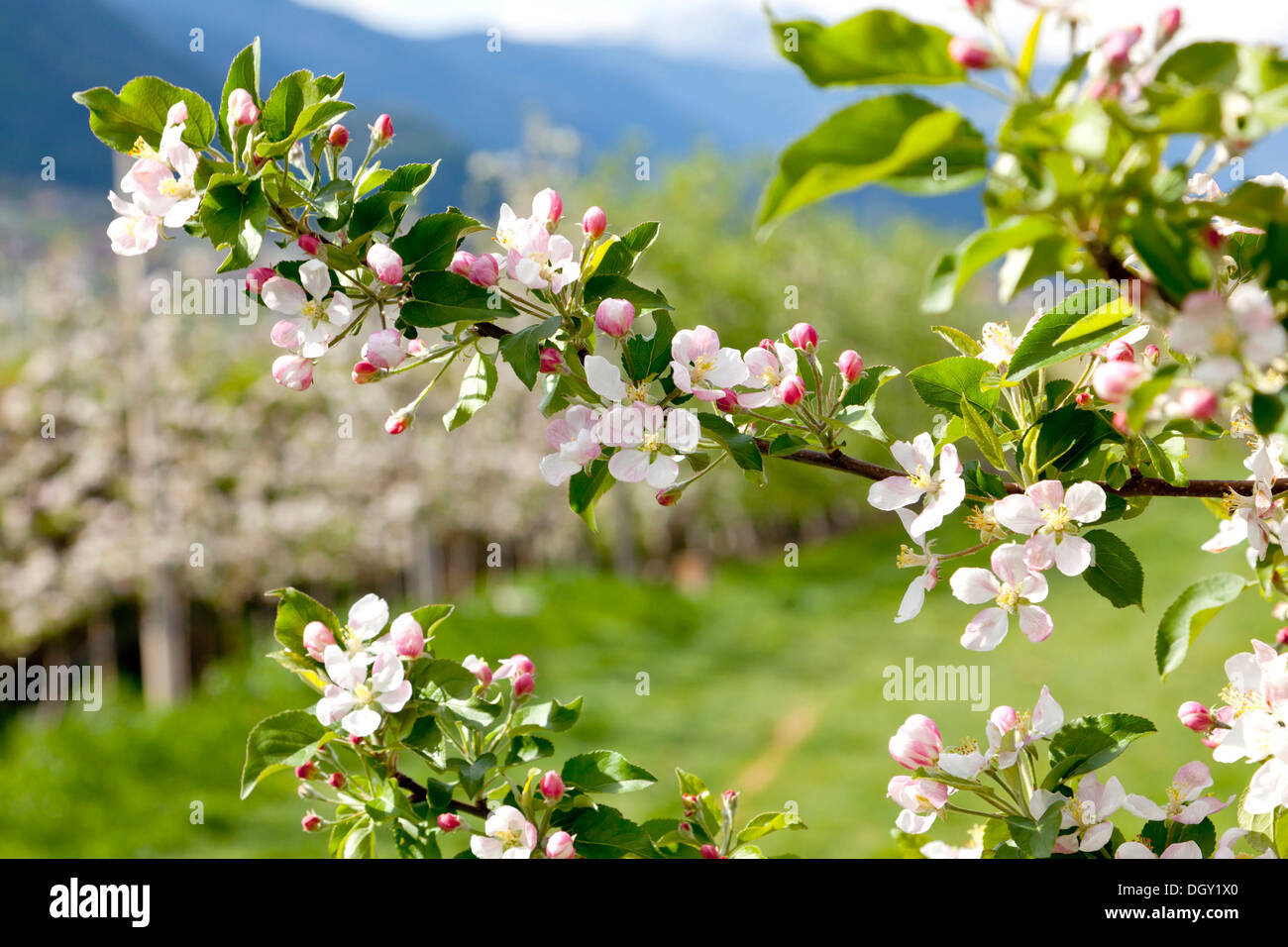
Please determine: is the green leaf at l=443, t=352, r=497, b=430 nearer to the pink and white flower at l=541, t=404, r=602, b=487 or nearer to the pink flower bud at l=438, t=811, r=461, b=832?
the pink and white flower at l=541, t=404, r=602, b=487

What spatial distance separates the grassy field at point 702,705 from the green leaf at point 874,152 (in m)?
3.51

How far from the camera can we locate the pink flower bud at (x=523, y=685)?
1121 millimetres

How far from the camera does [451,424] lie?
1.09m

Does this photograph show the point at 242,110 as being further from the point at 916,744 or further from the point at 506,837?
the point at 916,744

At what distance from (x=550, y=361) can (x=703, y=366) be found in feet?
0.53

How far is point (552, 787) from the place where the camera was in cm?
102

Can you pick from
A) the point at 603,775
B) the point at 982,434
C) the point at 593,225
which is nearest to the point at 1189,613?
the point at 982,434

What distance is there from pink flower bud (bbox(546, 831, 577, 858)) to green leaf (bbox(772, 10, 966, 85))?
72 cm

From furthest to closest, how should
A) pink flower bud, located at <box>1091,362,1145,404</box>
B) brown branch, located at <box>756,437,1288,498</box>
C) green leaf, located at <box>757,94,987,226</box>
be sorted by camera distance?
1. brown branch, located at <box>756,437,1288,498</box>
2. pink flower bud, located at <box>1091,362,1145,404</box>
3. green leaf, located at <box>757,94,987,226</box>

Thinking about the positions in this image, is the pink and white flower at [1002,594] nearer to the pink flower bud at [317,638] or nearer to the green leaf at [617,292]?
the green leaf at [617,292]

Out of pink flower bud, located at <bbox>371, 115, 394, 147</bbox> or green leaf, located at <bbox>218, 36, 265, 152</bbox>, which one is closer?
green leaf, located at <bbox>218, 36, 265, 152</bbox>

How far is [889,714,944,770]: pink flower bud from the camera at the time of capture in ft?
3.28

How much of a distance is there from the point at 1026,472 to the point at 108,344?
794 centimetres

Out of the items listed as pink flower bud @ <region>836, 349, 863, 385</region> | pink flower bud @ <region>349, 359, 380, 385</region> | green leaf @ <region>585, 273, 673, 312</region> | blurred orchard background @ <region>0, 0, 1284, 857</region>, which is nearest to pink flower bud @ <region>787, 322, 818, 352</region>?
pink flower bud @ <region>836, 349, 863, 385</region>
